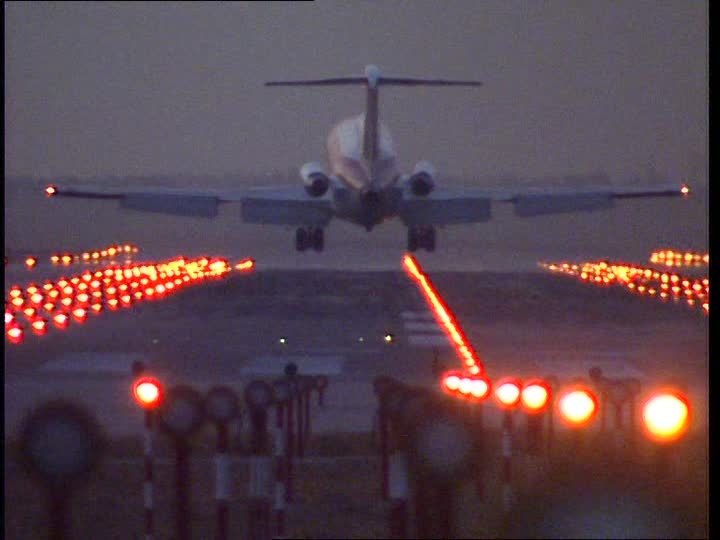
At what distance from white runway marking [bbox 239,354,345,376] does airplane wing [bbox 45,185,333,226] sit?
14.9 metres

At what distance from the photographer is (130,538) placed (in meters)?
9.66

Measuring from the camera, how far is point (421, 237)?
39.9 m

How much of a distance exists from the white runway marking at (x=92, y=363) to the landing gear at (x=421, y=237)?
59.5ft

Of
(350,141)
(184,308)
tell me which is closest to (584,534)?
(184,308)

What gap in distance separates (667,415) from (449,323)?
21.8m

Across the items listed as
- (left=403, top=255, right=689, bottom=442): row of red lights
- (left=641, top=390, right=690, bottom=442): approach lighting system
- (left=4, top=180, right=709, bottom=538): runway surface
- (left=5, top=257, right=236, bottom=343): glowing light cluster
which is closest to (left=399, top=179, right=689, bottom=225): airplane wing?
(left=4, top=180, right=709, bottom=538): runway surface

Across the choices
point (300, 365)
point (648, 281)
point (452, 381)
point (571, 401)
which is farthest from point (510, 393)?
point (648, 281)

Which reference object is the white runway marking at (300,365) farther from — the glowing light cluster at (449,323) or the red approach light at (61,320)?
the red approach light at (61,320)

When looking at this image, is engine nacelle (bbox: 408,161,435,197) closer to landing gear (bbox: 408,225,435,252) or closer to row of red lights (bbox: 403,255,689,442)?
landing gear (bbox: 408,225,435,252)

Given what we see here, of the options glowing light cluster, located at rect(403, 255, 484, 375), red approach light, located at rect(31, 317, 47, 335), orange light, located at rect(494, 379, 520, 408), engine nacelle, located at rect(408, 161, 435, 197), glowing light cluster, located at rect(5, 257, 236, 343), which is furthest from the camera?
engine nacelle, located at rect(408, 161, 435, 197)

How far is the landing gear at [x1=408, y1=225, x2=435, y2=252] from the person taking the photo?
3960cm

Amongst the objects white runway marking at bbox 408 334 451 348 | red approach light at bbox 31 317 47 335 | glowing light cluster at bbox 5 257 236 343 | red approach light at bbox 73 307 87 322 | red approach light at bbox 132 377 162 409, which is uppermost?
glowing light cluster at bbox 5 257 236 343

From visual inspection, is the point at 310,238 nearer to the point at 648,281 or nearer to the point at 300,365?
the point at 648,281

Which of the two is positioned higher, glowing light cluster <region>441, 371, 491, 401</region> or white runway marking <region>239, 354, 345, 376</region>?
white runway marking <region>239, 354, 345, 376</region>
